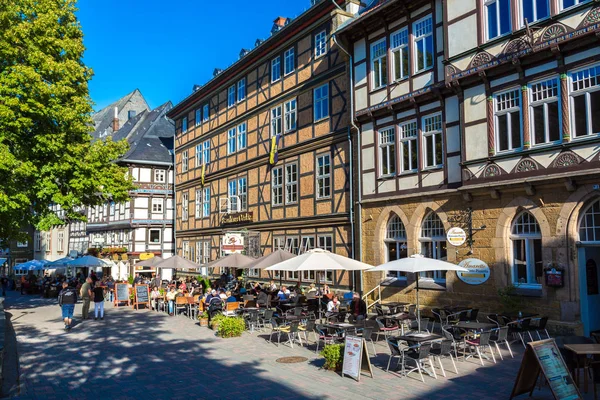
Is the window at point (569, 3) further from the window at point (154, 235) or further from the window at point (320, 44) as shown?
the window at point (154, 235)

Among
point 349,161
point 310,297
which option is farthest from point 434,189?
point 310,297

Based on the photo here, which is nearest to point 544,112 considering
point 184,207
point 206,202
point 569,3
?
point 569,3

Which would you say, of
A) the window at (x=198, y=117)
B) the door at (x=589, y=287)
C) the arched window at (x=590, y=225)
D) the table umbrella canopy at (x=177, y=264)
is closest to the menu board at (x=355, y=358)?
the door at (x=589, y=287)

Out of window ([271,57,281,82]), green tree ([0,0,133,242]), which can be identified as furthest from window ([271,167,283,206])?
green tree ([0,0,133,242])

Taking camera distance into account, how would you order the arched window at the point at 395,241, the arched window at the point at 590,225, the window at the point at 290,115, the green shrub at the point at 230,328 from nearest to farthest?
the arched window at the point at 590,225
the green shrub at the point at 230,328
the arched window at the point at 395,241
the window at the point at 290,115

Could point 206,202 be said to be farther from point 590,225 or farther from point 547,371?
point 547,371

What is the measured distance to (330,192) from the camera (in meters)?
22.5

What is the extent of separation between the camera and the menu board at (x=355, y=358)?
33.1 feet

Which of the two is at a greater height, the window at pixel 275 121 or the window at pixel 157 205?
the window at pixel 275 121

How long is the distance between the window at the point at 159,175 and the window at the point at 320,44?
80.6 feet

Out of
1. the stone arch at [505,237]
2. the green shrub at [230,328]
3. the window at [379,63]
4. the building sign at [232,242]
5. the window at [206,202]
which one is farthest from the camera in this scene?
the window at [206,202]

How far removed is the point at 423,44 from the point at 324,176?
737 cm

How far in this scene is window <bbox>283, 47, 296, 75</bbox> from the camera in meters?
25.6

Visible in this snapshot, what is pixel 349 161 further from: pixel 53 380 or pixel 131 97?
pixel 131 97
